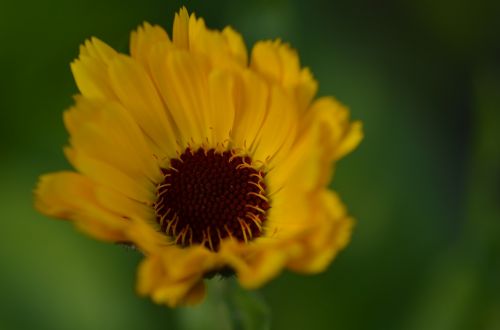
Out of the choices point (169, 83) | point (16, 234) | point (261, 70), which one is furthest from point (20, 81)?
point (261, 70)

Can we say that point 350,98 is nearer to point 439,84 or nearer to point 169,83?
point 439,84

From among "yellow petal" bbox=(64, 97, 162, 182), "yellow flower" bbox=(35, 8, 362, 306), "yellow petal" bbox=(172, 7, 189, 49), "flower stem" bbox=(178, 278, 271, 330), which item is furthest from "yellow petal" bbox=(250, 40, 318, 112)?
"flower stem" bbox=(178, 278, 271, 330)

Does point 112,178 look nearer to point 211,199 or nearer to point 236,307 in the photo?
point 211,199

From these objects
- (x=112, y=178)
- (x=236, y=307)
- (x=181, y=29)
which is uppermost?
(x=181, y=29)

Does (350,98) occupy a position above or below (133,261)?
above

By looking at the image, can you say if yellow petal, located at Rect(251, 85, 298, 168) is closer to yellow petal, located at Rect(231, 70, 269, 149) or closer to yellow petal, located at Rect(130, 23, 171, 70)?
yellow petal, located at Rect(231, 70, 269, 149)

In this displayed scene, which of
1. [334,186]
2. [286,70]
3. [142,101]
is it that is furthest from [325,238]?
[334,186]

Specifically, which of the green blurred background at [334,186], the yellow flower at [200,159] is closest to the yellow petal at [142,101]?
the yellow flower at [200,159]
